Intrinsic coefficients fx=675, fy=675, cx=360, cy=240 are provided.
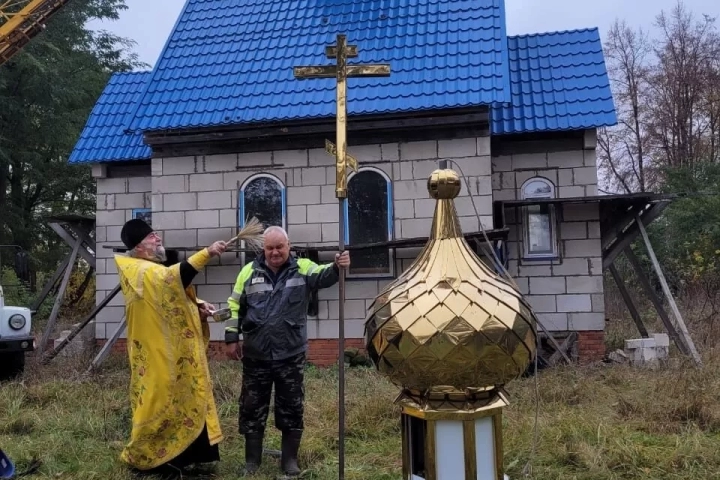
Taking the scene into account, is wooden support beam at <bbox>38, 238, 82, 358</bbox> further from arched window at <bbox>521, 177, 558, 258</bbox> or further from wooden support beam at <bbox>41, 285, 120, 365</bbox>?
arched window at <bbox>521, 177, 558, 258</bbox>

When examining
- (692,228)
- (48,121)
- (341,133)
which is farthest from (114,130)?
(692,228)

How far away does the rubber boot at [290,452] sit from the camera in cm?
446

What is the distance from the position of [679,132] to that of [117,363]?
826 inches

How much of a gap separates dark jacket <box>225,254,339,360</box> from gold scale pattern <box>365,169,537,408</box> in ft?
8.50

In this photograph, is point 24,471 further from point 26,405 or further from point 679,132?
point 679,132

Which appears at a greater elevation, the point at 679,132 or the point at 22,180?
the point at 679,132

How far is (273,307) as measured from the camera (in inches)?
173

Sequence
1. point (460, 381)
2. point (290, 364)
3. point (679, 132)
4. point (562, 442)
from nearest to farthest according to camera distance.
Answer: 1. point (460, 381)
2. point (290, 364)
3. point (562, 442)
4. point (679, 132)

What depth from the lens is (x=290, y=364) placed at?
14.5 feet

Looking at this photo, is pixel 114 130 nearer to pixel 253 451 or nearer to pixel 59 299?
pixel 59 299

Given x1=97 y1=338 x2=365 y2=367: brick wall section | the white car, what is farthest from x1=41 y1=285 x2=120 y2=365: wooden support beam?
x1=97 y1=338 x2=365 y2=367: brick wall section

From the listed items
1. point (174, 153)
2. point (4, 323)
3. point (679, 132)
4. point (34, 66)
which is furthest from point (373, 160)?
point (679, 132)

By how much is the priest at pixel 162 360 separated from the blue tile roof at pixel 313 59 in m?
4.36

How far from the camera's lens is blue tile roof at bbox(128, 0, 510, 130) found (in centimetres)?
819
